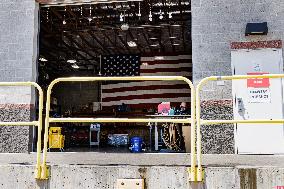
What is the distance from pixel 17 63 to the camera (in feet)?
31.8

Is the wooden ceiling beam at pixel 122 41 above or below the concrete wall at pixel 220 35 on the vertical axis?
above

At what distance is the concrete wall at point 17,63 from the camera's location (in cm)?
935

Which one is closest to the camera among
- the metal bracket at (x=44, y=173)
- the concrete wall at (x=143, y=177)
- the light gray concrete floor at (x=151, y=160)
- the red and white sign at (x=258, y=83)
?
the concrete wall at (x=143, y=177)

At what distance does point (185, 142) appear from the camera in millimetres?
10797

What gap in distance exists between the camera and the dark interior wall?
92.9 feet

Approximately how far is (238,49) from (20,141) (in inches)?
222

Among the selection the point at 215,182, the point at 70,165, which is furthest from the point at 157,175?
the point at 70,165

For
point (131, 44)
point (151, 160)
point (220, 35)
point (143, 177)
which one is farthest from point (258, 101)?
point (131, 44)

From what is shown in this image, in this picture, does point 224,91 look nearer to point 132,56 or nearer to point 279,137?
point 279,137

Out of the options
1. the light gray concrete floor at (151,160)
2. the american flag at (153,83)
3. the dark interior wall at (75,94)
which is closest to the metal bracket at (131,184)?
the light gray concrete floor at (151,160)

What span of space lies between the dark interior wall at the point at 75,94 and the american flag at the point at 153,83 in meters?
8.46

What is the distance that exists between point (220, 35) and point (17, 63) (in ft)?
16.5

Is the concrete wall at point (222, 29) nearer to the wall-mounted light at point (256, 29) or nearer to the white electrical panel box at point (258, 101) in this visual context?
the wall-mounted light at point (256, 29)

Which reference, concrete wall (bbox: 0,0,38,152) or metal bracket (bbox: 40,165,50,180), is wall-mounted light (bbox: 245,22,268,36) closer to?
concrete wall (bbox: 0,0,38,152)
